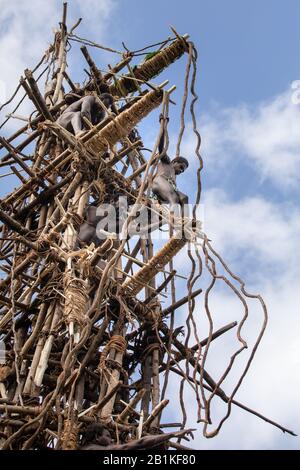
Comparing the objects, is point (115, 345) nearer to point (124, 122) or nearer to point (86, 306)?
point (86, 306)

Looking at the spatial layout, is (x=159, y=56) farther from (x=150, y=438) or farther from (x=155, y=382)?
(x=150, y=438)

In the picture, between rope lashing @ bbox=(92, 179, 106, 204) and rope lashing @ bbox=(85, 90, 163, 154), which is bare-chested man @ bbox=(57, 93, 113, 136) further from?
rope lashing @ bbox=(92, 179, 106, 204)

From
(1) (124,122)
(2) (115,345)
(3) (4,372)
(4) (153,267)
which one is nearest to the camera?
(3) (4,372)

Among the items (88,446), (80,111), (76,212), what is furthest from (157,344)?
(80,111)

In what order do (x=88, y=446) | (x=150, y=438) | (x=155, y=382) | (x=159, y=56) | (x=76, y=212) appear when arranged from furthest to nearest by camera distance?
(x=159, y=56) → (x=76, y=212) → (x=155, y=382) → (x=88, y=446) → (x=150, y=438)

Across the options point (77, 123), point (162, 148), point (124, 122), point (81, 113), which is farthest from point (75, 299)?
point (81, 113)

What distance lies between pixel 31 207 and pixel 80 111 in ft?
5.01

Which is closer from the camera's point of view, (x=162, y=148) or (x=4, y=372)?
(x=4, y=372)

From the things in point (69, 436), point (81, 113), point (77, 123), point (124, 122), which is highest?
point (81, 113)

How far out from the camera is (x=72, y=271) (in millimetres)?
5953

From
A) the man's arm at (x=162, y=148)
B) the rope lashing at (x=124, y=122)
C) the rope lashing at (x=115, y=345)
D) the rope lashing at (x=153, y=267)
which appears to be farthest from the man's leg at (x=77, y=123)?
the rope lashing at (x=115, y=345)

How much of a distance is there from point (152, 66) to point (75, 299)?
13.1 feet

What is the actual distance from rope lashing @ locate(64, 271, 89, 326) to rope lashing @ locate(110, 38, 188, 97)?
9.48ft

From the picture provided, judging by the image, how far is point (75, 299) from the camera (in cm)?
571
